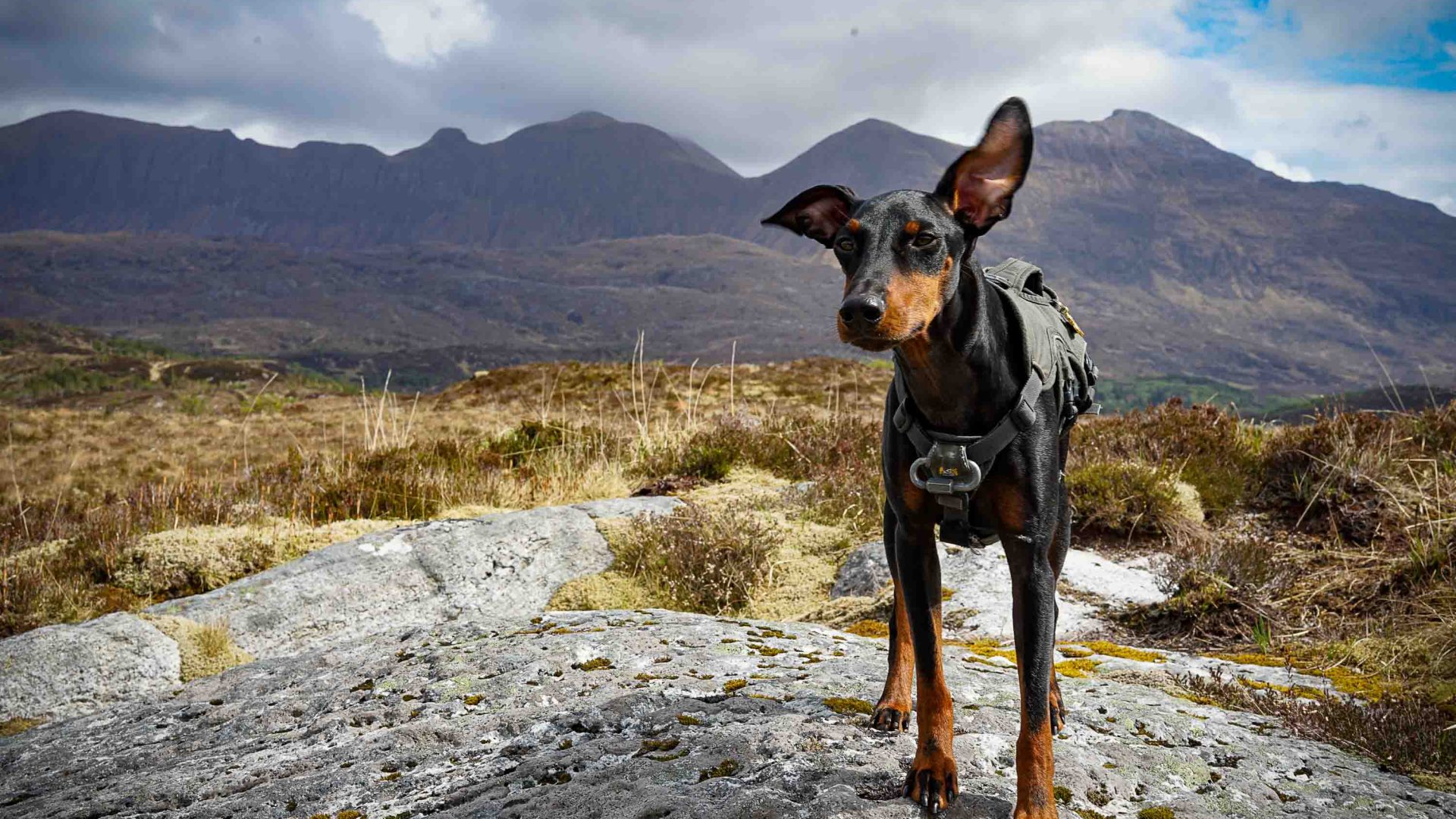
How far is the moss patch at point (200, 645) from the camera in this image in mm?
5918

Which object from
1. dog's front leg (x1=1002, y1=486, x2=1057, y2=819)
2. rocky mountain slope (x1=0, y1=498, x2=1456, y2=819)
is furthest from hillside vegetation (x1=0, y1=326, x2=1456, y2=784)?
dog's front leg (x1=1002, y1=486, x2=1057, y2=819)

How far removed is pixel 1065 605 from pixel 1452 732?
2.93m

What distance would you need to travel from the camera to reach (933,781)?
2721mm

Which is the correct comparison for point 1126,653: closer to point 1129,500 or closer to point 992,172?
point 1129,500

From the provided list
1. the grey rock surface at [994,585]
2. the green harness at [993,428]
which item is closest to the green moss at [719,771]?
the green harness at [993,428]

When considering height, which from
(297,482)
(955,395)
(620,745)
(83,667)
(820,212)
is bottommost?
(83,667)

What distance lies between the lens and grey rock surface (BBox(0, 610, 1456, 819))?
2.82 metres

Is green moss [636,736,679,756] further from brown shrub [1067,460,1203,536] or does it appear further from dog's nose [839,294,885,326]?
brown shrub [1067,460,1203,536]

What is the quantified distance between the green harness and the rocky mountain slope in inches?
33.7

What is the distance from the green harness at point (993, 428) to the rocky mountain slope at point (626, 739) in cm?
86

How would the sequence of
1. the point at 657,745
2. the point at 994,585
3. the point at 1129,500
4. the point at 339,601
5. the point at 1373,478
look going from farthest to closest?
the point at 1129,500 < the point at 1373,478 < the point at 339,601 < the point at 994,585 < the point at 657,745

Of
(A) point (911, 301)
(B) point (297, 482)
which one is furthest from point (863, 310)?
(B) point (297, 482)

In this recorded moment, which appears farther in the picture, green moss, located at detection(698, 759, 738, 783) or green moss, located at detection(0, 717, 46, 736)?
green moss, located at detection(0, 717, 46, 736)

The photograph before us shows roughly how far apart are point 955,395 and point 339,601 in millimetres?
5494
